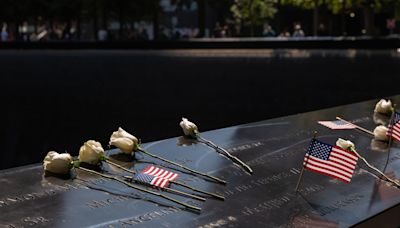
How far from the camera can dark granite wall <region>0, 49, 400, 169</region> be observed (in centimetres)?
691

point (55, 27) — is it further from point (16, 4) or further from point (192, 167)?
point (192, 167)

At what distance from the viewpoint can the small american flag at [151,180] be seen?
9.27 feet

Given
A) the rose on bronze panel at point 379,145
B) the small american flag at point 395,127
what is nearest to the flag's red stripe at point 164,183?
the small american flag at point 395,127

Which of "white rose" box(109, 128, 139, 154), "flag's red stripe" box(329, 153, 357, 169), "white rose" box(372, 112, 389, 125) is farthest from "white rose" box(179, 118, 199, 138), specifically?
"white rose" box(372, 112, 389, 125)

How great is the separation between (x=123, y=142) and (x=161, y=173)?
452 mm

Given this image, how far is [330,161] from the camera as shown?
2.79 metres

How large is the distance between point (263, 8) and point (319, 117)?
34393mm

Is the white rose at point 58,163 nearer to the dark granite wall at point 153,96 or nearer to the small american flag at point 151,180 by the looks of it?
the small american flag at point 151,180

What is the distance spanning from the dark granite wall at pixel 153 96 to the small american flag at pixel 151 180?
2.92m

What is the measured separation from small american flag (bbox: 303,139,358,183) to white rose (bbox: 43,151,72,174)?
116 cm

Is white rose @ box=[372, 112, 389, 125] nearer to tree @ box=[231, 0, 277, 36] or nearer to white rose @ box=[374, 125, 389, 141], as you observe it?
white rose @ box=[374, 125, 389, 141]

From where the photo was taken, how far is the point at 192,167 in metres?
3.29

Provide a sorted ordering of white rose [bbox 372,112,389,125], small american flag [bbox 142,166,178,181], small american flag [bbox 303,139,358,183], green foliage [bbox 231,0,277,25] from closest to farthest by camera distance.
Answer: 1. small american flag [bbox 303,139,358,183]
2. small american flag [bbox 142,166,178,181]
3. white rose [bbox 372,112,389,125]
4. green foliage [bbox 231,0,277,25]

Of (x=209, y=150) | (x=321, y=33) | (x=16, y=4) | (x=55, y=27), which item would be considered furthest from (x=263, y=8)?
(x=209, y=150)
